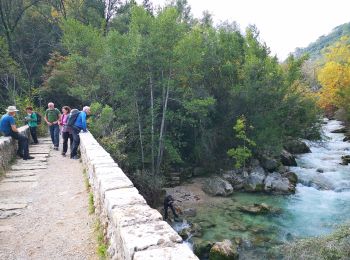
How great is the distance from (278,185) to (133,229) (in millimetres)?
16803

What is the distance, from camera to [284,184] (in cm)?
1845

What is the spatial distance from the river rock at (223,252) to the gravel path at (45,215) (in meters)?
5.66

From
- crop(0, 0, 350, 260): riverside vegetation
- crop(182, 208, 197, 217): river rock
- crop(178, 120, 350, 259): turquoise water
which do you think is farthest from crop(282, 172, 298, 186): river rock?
crop(182, 208, 197, 217): river rock

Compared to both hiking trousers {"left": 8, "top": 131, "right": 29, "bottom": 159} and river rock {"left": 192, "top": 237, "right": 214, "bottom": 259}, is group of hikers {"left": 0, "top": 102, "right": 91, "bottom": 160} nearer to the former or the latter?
hiking trousers {"left": 8, "top": 131, "right": 29, "bottom": 159}

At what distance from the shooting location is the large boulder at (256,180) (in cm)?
1870

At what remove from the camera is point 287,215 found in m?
14.9

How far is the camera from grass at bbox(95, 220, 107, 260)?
13.9 ft

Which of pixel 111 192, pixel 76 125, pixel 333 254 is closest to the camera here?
pixel 111 192

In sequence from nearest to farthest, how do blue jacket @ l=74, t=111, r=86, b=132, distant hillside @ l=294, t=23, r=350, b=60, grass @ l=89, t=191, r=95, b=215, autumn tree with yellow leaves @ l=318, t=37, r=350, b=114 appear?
grass @ l=89, t=191, r=95, b=215, blue jacket @ l=74, t=111, r=86, b=132, autumn tree with yellow leaves @ l=318, t=37, r=350, b=114, distant hillside @ l=294, t=23, r=350, b=60

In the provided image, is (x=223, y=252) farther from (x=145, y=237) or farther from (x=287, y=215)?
(x=145, y=237)

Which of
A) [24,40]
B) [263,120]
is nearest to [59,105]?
[24,40]

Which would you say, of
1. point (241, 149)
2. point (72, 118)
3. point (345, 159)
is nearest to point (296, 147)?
point (345, 159)

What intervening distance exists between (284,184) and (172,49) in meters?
10.2

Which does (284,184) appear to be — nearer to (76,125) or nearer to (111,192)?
(76,125)
